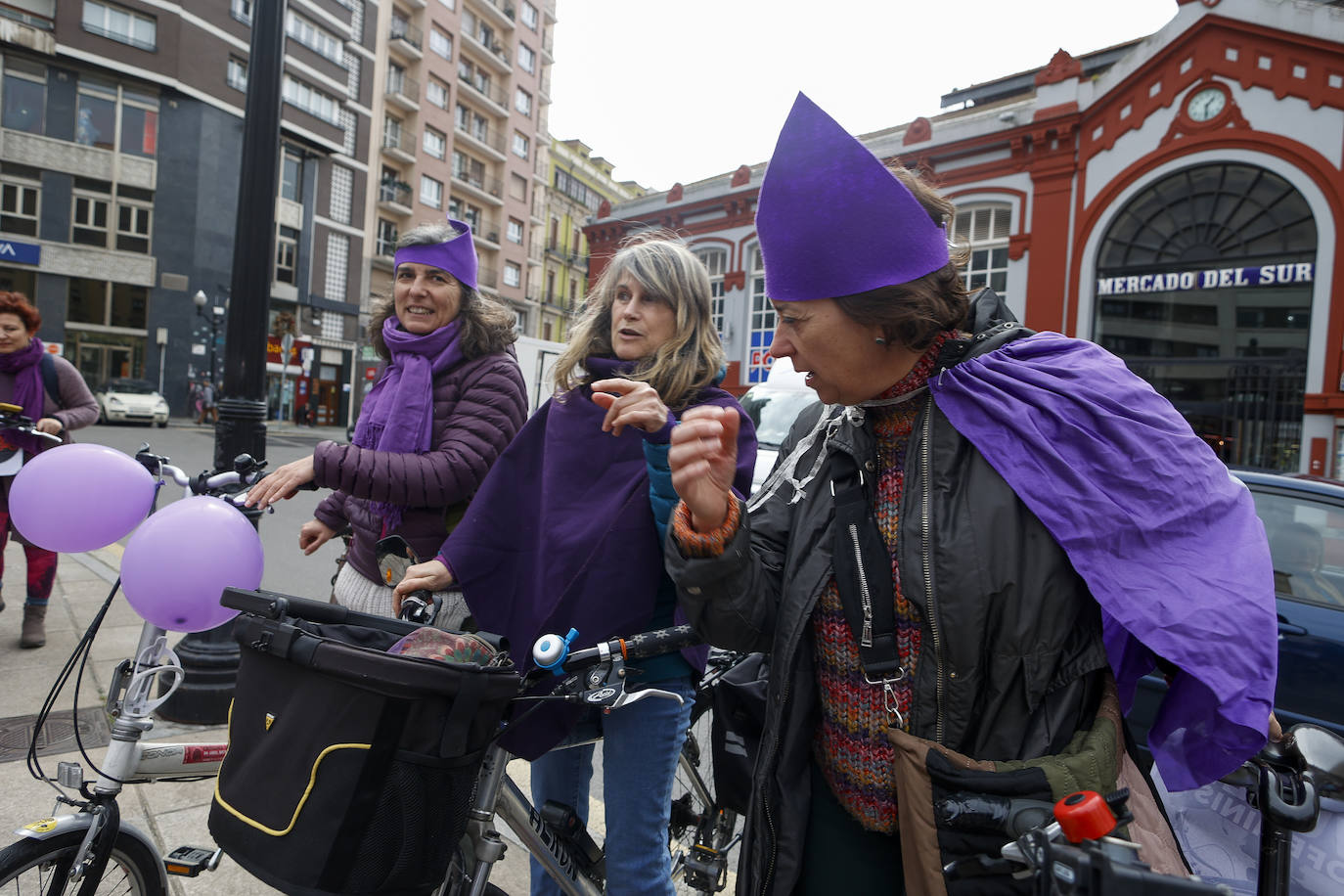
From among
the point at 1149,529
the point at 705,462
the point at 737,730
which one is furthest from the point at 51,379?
the point at 1149,529

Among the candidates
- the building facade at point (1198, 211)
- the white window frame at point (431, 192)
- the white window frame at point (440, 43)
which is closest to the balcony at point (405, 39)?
the white window frame at point (440, 43)

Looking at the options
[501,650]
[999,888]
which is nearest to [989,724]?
[999,888]

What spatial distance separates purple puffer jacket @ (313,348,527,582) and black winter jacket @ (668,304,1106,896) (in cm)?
112

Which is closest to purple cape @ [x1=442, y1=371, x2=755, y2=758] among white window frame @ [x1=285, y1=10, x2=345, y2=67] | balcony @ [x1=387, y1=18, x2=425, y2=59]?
white window frame @ [x1=285, y1=10, x2=345, y2=67]

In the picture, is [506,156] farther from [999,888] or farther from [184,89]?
[999,888]

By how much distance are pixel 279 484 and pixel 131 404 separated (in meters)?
26.1

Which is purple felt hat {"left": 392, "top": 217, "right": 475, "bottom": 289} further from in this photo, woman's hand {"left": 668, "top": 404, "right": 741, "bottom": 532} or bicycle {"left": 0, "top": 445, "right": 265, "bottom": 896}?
woman's hand {"left": 668, "top": 404, "right": 741, "bottom": 532}

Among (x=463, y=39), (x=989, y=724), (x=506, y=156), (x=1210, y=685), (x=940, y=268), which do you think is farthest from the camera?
(x=506, y=156)

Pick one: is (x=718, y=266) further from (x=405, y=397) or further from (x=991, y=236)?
(x=405, y=397)

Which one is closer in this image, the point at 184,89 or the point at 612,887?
the point at 612,887

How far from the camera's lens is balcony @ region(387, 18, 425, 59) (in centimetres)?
3750

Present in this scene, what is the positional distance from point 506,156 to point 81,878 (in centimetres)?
4835

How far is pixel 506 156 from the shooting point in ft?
150

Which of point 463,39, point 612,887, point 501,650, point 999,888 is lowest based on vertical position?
point 612,887
